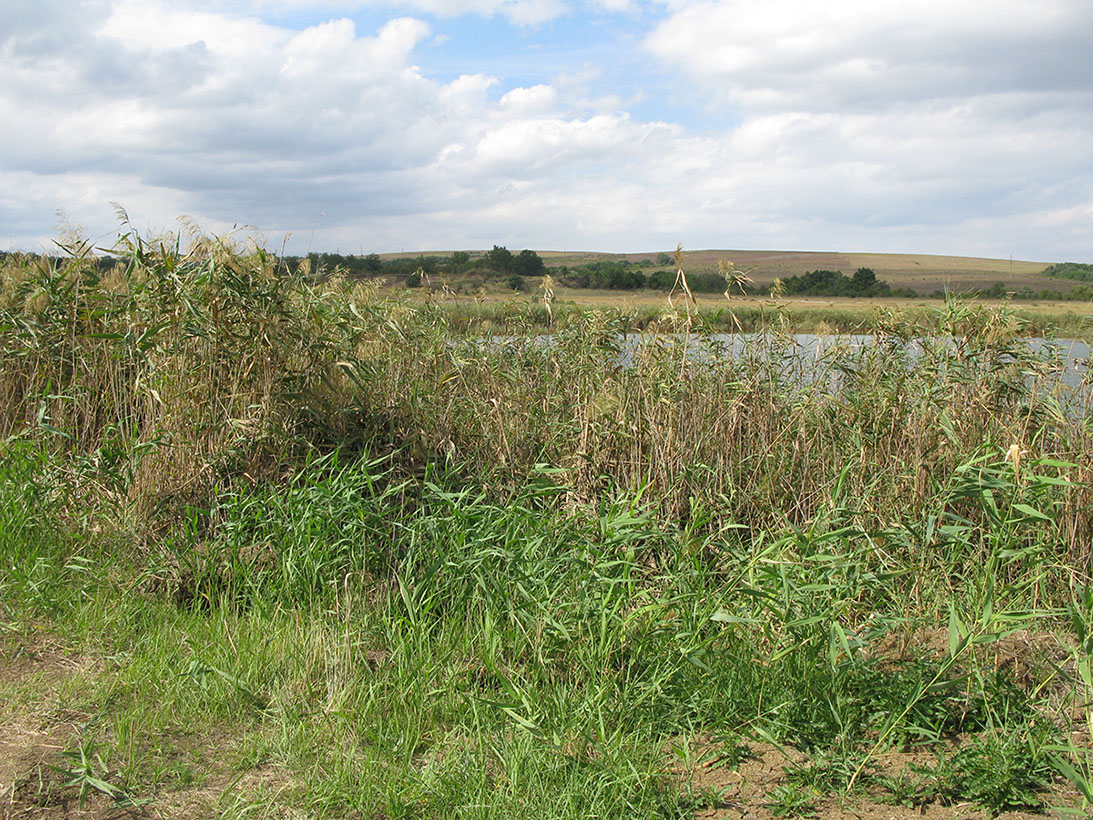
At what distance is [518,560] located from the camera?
3.56 m

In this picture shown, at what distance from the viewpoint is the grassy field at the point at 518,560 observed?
8.50 ft

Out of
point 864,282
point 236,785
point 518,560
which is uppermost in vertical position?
point 864,282

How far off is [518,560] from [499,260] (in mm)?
5748

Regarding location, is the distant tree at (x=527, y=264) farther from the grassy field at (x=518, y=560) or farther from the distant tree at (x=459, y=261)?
the grassy field at (x=518, y=560)

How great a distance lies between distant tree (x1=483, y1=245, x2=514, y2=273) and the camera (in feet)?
27.7

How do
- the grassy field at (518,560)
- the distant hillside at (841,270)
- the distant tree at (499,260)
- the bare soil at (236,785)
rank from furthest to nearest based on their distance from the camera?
the distant tree at (499,260)
the distant hillside at (841,270)
the grassy field at (518,560)
the bare soil at (236,785)

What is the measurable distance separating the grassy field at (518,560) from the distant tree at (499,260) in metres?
2.25

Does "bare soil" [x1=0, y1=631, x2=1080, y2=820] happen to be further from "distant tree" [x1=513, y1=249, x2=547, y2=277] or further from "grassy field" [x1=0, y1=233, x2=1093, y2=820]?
"distant tree" [x1=513, y1=249, x2=547, y2=277]

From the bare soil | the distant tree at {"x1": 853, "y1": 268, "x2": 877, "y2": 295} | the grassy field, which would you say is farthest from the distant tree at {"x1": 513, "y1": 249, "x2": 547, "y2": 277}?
the bare soil

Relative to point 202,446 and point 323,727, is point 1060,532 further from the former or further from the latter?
point 202,446

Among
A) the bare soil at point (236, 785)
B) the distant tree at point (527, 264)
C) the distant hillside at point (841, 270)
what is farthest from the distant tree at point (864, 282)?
the bare soil at point (236, 785)

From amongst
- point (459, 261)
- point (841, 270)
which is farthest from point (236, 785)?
point (841, 270)

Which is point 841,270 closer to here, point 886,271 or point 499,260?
point 499,260

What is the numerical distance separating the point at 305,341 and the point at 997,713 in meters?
3.78
